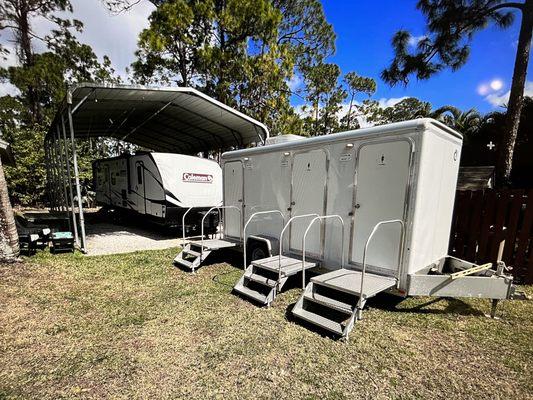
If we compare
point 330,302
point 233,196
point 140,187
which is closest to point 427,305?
point 330,302

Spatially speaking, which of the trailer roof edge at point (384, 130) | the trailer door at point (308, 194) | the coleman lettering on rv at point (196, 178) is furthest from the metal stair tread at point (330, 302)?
the coleman lettering on rv at point (196, 178)

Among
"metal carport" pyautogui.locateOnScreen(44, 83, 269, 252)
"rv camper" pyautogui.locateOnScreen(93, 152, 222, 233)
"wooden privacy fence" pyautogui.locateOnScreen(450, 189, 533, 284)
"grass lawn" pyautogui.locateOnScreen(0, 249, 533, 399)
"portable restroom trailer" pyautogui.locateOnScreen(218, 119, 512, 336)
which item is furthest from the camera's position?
"rv camper" pyautogui.locateOnScreen(93, 152, 222, 233)

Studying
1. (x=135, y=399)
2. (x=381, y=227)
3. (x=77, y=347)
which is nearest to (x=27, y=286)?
(x=77, y=347)

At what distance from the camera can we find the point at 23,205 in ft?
53.4

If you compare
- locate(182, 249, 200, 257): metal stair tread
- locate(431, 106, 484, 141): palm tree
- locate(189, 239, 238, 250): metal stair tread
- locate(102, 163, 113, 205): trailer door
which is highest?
locate(431, 106, 484, 141): palm tree

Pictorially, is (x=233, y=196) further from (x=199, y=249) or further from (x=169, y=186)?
(x=169, y=186)

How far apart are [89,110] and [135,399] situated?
1008 cm

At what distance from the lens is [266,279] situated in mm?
4652

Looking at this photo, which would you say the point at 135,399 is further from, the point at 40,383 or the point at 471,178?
the point at 471,178

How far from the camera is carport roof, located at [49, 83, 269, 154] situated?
8.14 m

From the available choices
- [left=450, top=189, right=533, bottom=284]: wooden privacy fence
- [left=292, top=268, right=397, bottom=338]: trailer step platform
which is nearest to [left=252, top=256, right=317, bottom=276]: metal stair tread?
[left=292, top=268, right=397, bottom=338]: trailer step platform

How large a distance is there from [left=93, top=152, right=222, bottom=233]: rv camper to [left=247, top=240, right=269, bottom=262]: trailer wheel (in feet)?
13.0

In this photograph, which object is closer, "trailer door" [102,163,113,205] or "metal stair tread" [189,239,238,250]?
"metal stair tread" [189,239,238,250]

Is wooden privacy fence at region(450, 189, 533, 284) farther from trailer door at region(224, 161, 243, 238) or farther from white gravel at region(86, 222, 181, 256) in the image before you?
white gravel at region(86, 222, 181, 256)
